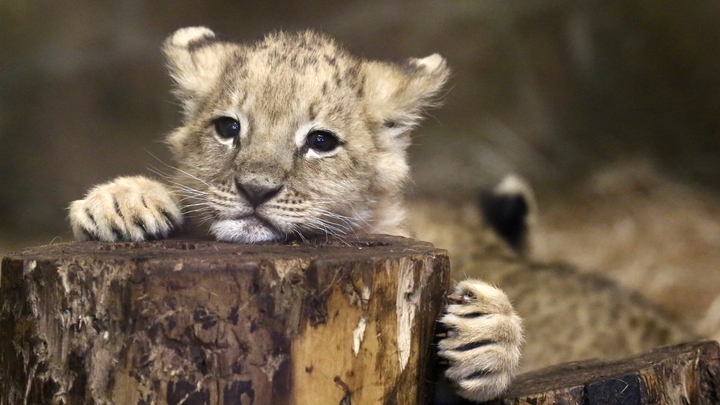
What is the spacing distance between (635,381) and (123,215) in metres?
1.74

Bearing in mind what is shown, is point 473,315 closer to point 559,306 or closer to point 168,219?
point 168,219

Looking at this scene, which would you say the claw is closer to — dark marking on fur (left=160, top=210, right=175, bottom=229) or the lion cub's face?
the lion cub's face

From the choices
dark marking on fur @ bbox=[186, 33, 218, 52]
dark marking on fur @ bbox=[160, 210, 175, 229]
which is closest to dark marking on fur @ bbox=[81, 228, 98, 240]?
dark marking on fur @ bbox=[160, 210, 175, 229]

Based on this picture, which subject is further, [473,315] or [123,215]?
Result: [123,215]

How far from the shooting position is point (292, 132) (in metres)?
2.83

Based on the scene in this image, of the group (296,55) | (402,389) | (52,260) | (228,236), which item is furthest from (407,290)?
(296,55)

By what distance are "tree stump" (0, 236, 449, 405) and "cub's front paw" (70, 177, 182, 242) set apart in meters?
0.50

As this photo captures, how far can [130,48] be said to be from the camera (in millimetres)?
6180

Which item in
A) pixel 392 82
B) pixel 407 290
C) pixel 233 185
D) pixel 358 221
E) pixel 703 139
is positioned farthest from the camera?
pixel 703 139

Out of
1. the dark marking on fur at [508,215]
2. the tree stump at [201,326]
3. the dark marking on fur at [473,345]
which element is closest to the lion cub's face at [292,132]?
the tree stump at [201,326]

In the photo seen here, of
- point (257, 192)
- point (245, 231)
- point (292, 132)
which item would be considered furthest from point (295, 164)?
point (245, 231)

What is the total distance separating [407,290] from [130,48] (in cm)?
479

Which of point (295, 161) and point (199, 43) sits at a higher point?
point (199, 43)

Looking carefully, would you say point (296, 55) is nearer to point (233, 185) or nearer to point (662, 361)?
point (233, 185)
